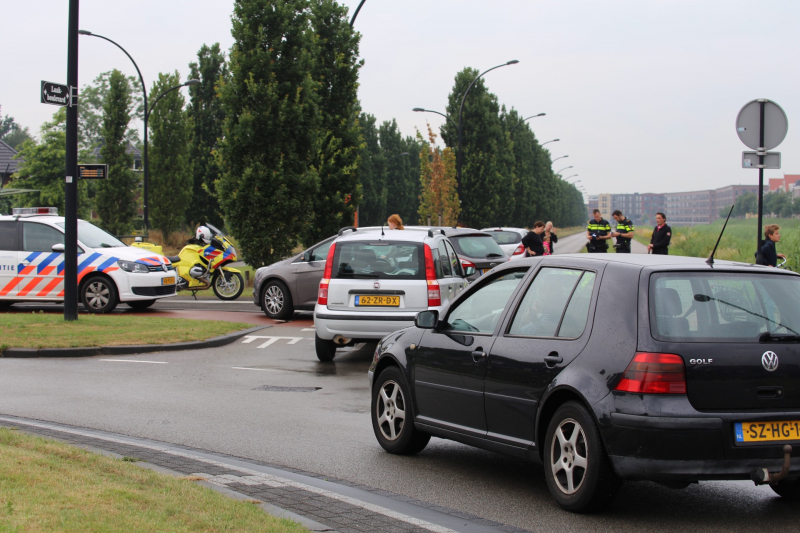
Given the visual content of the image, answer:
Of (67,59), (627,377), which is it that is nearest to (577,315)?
(627,377)

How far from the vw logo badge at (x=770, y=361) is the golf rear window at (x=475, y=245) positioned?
14970 millimetres

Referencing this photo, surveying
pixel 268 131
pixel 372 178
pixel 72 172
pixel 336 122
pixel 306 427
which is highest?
pixel 372 178

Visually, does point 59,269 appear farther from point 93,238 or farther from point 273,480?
point 273,480

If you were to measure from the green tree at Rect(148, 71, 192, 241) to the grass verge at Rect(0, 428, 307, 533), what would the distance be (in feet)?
131

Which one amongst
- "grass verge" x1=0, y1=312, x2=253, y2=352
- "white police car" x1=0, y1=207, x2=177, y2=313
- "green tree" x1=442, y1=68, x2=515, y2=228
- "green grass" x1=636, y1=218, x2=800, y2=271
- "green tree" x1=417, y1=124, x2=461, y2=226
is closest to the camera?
"grass verge" x1=0, y1=312, x2=253, y2=352

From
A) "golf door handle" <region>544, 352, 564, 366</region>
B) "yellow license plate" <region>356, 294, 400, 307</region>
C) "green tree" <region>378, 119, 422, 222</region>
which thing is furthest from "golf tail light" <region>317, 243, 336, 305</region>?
"green tree" <region>378, 119, 422, 222</region>

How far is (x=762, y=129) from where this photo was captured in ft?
37.5


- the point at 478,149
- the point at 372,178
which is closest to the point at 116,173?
the point at 478,149

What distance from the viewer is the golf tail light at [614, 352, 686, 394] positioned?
496 centimetres

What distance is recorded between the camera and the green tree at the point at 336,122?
28.8 m

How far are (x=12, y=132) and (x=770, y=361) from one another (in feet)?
550

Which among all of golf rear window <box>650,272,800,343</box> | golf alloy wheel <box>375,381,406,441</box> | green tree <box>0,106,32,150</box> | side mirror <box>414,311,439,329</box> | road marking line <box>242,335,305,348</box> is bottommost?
road marking line <box>242,335,305,348</box>

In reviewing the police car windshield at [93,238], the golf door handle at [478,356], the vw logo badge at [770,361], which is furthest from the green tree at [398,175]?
the vw logo badge at [770,361]

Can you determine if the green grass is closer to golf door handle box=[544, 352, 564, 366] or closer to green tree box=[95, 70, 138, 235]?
golf door handle box=[544, 352, 564, 366]
